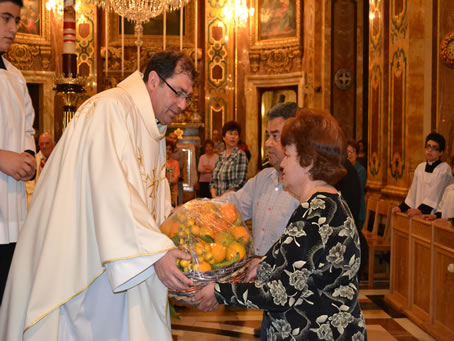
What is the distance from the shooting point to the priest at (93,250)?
7.64 feet

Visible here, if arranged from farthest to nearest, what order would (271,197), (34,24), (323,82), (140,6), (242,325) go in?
(34,24) → (323,82) → (140,6) → (242,325) → (271,197)

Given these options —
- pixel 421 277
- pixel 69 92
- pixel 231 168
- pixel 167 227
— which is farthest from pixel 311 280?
pixel 231 168

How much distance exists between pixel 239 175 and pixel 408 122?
2.64 m

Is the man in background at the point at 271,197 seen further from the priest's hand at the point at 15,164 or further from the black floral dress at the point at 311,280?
the priest's hand at the point at 15,164

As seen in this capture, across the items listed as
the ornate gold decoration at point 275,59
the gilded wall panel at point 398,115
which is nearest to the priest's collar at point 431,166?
the gilded wall panel at point 398,115

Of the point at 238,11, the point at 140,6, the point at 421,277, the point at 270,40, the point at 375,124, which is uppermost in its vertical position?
the point at 238,11

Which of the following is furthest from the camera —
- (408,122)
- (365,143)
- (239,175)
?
(365,143)

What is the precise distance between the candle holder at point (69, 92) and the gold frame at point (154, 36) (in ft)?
39.0

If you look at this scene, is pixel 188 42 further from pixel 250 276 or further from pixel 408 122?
pixel 250 276

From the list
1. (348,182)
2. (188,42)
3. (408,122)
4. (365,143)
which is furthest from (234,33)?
(348,182)

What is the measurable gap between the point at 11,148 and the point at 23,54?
1321 centimetres

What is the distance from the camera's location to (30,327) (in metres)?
2.38

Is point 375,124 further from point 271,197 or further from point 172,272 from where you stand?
point 172,272

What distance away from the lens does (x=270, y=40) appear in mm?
15375
